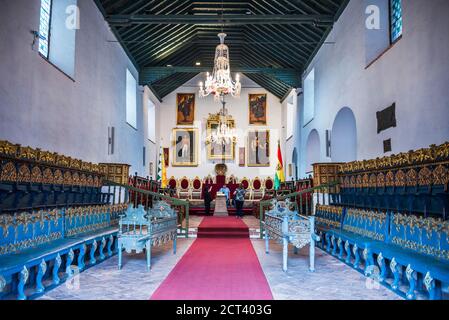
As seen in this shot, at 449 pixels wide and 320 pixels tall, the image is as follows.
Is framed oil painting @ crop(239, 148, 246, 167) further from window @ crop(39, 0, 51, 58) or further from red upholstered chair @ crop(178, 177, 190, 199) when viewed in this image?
window @ crop(39, 0, 51, 58)

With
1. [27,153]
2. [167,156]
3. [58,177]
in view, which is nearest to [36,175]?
[27,153]

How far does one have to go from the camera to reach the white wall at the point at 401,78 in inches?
227

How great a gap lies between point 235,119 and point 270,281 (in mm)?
16123

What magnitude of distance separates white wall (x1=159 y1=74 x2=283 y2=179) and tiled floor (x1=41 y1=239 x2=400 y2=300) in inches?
534

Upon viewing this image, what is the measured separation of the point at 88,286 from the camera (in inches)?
177

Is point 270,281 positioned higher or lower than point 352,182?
lower

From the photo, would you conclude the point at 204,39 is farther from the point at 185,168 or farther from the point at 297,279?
the point at 297,279

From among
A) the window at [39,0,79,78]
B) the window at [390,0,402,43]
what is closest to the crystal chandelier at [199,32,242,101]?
the window at [39,0,79,78]

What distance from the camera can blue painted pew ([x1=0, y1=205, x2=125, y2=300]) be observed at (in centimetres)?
383

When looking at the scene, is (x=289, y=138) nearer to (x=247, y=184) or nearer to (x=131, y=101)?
(x=247, y=184)

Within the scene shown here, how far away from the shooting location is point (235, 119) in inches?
807
